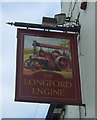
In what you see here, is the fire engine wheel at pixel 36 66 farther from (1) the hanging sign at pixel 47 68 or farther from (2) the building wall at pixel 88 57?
(2) the building wall at pixel 88 57

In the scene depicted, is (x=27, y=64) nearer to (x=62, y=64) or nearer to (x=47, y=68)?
(x=47, y=68)

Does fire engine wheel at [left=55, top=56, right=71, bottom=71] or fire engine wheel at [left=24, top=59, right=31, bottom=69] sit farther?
fire engine wheel at [left=55, top=56, right=71, bottom=71]

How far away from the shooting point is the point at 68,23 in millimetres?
7953

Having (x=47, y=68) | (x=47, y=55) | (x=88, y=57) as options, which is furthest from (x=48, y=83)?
(x=88, y=57)

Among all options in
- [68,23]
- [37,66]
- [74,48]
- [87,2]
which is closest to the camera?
[37,66]

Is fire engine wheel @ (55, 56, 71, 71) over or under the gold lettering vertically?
over

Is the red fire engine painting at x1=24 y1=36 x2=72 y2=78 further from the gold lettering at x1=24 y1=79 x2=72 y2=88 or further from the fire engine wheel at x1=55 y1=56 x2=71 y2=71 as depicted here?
the gold lettering at x1=24 y1=79 x2=72 y2=88

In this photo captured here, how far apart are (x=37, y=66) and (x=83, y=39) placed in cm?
159

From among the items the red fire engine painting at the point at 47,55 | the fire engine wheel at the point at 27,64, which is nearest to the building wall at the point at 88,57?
the red fire engine painting at the point at 47,55

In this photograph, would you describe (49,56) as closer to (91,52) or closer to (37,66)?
(37,66)

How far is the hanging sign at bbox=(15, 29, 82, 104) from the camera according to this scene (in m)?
5.67

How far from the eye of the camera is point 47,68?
20.0ft

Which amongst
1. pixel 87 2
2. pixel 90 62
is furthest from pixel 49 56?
pixel 87 2

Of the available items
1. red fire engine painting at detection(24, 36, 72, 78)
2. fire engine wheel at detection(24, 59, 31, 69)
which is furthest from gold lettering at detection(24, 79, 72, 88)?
fire engine wheel at detection(24, 59, 31, 69)
